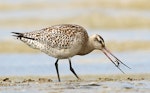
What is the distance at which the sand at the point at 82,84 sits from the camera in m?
10.1

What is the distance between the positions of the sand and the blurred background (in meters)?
0.72

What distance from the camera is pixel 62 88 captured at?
406 inches

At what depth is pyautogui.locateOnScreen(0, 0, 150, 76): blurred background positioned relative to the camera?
1410 centimetres

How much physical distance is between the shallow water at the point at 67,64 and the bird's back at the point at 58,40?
1122mm

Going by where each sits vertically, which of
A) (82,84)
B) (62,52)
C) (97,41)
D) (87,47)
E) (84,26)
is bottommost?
(82,84)

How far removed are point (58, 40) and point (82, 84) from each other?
148cm

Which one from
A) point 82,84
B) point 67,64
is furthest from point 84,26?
point 82,84

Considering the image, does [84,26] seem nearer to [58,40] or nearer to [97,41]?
[97,41]

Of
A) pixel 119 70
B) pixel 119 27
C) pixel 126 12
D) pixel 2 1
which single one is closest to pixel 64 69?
pixel 119 70

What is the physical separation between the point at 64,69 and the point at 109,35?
584 centimetres

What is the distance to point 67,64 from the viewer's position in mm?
14648

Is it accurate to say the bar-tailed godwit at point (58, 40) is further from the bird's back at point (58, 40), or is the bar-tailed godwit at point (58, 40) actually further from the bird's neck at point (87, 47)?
the bird's neck at point (87, 47)

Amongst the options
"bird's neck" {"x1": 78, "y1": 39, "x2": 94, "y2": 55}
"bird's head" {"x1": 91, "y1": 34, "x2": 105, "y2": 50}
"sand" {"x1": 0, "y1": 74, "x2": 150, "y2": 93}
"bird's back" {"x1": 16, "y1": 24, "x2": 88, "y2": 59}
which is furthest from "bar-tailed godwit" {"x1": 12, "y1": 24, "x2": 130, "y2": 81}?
"sand" {"x1": 0, "y1": 74, "x2": 150, "y2": 93}

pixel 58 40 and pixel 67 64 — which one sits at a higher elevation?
pixel 58 40
